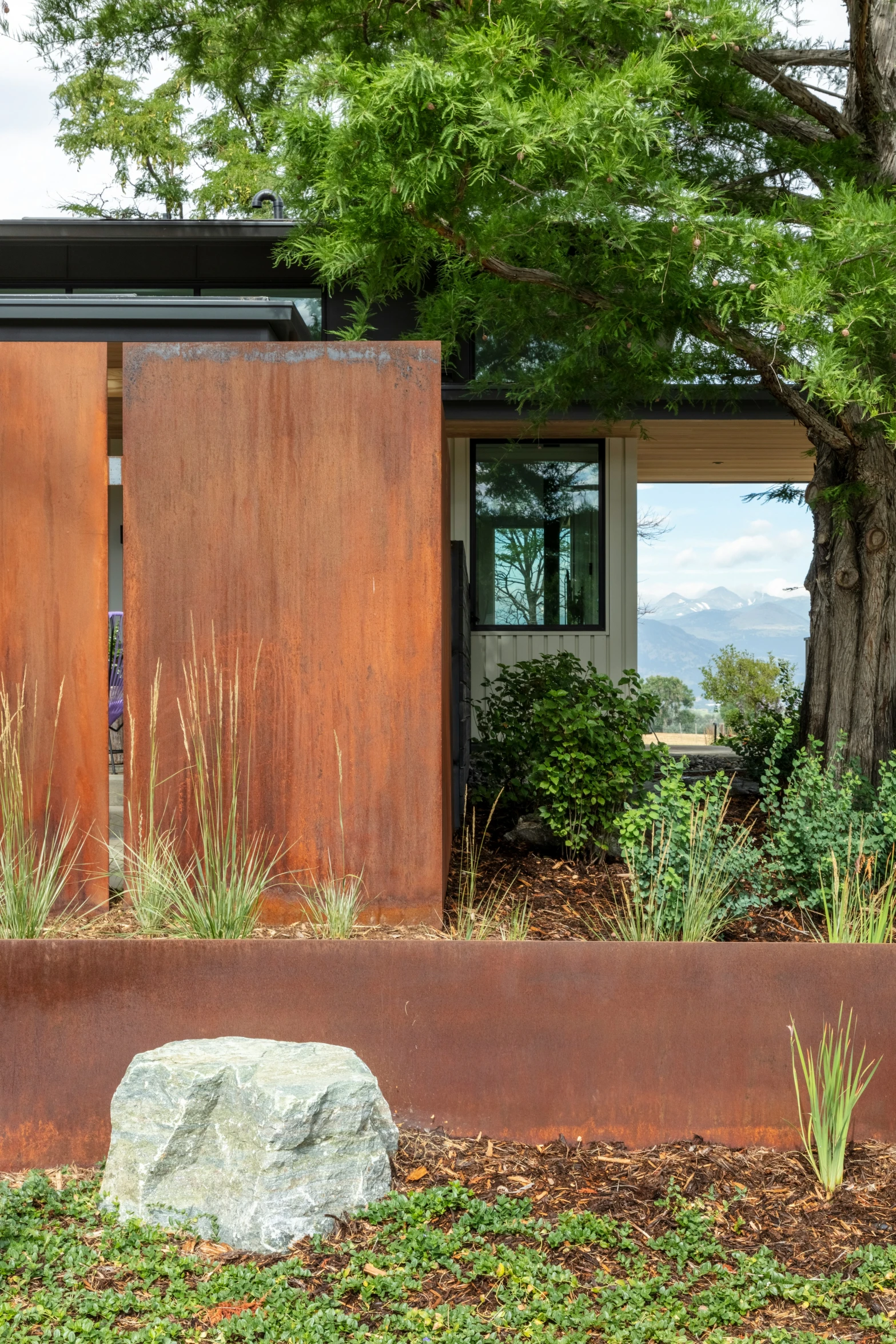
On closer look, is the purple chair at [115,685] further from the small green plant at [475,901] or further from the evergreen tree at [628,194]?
the evergreen tree at [628,194]

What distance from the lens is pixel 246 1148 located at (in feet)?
10.2

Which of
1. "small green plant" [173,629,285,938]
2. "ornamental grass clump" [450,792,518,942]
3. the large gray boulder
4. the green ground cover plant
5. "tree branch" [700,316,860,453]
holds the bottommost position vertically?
the green ground cover plant

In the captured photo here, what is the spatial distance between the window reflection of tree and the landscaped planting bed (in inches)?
259

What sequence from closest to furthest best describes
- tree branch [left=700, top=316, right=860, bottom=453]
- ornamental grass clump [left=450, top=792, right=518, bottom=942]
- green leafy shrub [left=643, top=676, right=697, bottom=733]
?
ornamental grass clump [left=450, top=792, right=518, bottom=942]
tree branch [left=700, top=316, right=860, bottom=453]
green leafy shrub [left=643, top=676, right=697, bottom=733]

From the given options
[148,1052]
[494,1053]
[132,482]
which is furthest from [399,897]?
[132,482]

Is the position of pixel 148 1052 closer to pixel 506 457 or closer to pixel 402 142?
pixel 402 142

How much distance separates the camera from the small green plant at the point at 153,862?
4.02 m

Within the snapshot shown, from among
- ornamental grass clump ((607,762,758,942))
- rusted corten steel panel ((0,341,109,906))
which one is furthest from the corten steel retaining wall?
rusted corten steel panel ((0,341,109,906))

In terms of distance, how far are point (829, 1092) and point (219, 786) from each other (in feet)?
7.45

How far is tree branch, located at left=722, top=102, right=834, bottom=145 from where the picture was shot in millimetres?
5941

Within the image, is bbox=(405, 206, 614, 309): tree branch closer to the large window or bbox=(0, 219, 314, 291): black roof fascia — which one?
the large window

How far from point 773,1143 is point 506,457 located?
22.8ft

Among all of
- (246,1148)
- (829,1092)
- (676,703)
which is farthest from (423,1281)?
(676,703)

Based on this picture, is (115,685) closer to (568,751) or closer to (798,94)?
(568,751)
